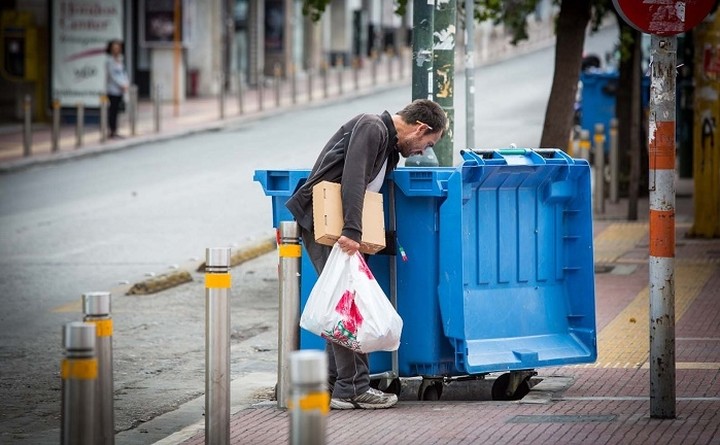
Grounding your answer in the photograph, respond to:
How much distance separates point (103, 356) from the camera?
6082 mm

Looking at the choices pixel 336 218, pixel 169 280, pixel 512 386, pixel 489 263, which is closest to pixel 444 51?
pixel 489 263

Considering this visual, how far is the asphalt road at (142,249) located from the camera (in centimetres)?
991

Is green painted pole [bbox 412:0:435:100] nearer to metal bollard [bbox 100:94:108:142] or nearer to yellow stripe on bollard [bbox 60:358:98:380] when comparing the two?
yellow stripe on bollard [bbox 60:358:98:380]

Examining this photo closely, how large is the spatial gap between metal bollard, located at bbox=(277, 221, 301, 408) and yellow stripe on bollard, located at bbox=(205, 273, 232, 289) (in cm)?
114

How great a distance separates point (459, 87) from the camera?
3903 cm

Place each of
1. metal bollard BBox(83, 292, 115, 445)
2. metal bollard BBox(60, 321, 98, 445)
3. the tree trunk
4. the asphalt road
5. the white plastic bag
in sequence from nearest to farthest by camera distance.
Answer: metal bollard BBox(60, 321, 98, 445) < metal bollard BBox(83, 292, 115, 445) < the white plastic bag < the asphalt road < the tree trunk

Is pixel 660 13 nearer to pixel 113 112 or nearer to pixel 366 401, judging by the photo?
pixel 366 401

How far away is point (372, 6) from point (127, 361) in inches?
1971

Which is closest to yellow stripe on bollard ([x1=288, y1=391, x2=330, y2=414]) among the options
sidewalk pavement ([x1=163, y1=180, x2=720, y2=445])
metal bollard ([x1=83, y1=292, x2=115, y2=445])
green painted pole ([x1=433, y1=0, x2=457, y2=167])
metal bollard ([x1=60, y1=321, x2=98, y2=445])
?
metal bollard ([x1=60, y1=321, x2=98, y2=445])

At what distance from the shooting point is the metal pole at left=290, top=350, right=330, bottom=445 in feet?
14.7

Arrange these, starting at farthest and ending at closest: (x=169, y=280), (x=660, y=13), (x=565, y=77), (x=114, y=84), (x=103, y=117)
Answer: (x=114, y=84) < (x=103, y=117) < (x=565, y=77) < (x=169, y=280) < (x=660, y=13)

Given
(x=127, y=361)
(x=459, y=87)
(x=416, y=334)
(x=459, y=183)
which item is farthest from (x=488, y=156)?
(x=459, y=87)

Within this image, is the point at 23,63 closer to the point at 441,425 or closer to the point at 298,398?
the point at 441,425

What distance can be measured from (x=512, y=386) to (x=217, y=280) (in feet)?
8.47
